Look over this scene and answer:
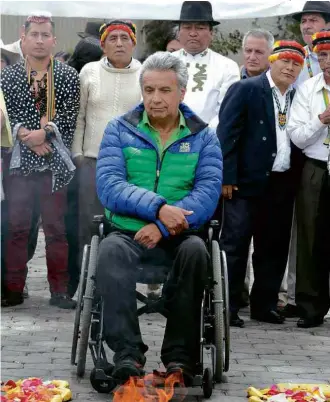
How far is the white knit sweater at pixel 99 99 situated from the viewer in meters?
8.39

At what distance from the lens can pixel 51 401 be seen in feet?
17.4

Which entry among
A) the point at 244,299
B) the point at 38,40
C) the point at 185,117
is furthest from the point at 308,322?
the point at 38,40

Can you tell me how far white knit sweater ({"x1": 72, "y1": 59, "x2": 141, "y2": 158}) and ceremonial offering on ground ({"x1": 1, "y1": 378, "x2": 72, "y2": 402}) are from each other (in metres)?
3.06

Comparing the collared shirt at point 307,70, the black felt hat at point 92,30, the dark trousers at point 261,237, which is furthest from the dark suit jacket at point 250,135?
the black felt hat at point 92,30

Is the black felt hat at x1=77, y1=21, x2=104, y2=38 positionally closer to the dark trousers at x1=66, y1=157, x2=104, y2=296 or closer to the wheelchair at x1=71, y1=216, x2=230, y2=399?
the dark trousers at x1=66, y1=157, x2=104, y2=296

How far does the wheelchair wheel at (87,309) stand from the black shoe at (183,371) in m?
0.46

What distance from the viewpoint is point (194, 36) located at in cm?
859

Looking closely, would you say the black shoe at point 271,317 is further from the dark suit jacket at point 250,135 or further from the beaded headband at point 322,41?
the beaded headband at point 322,41

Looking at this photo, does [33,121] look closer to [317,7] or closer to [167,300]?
[317,7]

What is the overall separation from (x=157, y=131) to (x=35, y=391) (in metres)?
1.63

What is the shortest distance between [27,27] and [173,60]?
250 centimetres

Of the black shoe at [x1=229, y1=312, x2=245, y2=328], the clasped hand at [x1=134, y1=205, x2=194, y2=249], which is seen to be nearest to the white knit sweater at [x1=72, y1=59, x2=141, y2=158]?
the black shoe at [x1=229, y1=312, x2=245, y2=328]

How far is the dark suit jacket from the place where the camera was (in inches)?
307

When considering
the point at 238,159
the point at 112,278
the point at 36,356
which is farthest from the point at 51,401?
the point at 238,159
